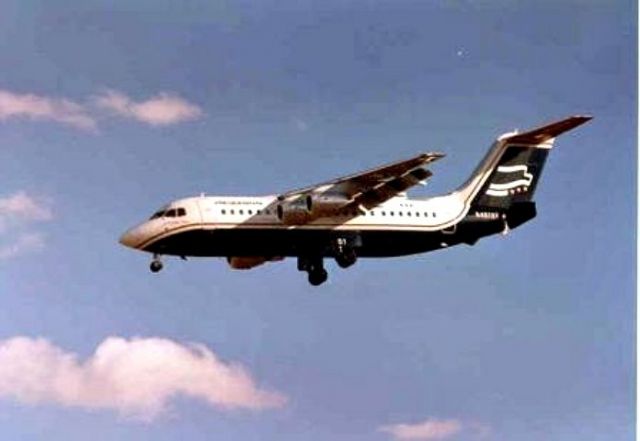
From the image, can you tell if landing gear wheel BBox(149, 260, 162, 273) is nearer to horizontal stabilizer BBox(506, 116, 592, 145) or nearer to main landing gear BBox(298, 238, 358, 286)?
main landing gear BBox(298, 238, 358, 286)

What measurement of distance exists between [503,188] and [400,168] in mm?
3676

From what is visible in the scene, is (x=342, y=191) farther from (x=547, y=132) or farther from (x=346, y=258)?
(x=547, y=132)

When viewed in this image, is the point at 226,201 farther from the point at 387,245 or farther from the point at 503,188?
the point at 503,188

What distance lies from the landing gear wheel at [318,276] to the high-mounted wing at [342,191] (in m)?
1.16

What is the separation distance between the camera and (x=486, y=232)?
84.3 ft

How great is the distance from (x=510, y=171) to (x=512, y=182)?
0.26 m

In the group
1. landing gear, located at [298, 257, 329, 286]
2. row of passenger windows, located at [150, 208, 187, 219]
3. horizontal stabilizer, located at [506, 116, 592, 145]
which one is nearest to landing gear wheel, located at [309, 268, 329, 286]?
landing gear, located at [298, 257, 329, 286]

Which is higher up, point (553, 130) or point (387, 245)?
point (553, 130)

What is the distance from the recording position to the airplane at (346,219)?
23359 mm

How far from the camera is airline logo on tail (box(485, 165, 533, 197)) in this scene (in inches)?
1029

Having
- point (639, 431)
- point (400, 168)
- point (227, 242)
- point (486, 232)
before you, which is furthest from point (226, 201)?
point (639, 431)

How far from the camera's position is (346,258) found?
955 inches

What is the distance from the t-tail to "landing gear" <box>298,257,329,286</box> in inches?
125

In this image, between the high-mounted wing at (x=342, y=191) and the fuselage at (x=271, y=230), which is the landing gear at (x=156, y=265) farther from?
the high-mounted wing at (x=342, y=191)
